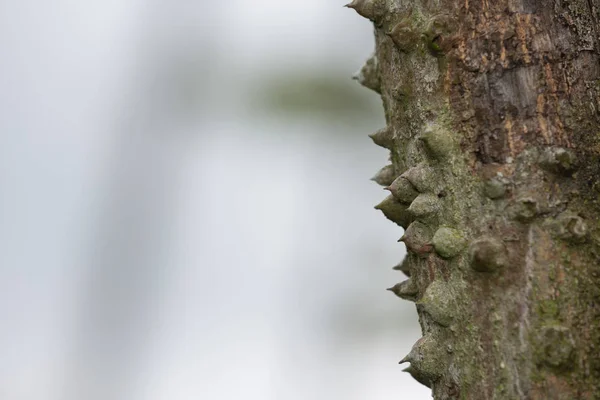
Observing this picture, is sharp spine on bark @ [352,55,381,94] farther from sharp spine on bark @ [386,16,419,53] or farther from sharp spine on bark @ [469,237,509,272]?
sharp spine on bark @ [469,237,509,272]

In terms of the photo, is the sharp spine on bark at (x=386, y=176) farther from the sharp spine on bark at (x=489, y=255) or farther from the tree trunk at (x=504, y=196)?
the sharp spine on bark at (x=489, y=255)

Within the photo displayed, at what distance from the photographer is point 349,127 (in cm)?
489

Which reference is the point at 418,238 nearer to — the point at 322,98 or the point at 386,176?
the point at 386,176

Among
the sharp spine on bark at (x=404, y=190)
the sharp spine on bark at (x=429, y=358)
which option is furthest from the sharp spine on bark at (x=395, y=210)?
the sharp spine on bark at (x=429, y=358)

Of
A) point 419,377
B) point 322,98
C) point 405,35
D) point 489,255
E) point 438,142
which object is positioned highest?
point 322,98

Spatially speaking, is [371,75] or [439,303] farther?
[371,75]

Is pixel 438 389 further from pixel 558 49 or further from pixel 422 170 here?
pixel 558 49

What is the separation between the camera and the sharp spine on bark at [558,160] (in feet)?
2.16

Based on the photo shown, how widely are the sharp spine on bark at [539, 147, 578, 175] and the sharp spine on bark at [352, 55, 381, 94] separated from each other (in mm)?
266

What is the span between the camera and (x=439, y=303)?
2.27 ft

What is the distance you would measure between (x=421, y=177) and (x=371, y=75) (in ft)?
0.70

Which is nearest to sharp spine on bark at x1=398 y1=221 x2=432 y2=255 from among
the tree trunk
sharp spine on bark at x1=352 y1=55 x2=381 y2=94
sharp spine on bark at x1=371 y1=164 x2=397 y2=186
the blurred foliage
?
the tree trunk

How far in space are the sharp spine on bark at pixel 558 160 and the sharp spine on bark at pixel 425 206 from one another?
0.11m

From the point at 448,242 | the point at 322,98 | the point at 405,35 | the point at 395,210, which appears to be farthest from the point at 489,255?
the point at 322,98
